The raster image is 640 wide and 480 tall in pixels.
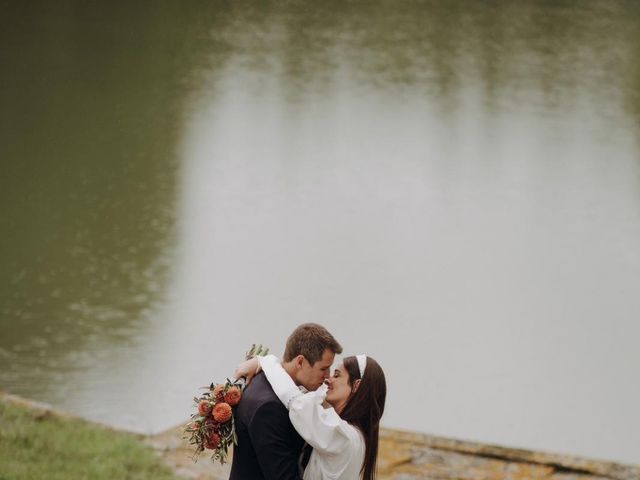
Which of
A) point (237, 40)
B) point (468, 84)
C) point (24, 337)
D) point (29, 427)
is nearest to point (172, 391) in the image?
point (24, 337)

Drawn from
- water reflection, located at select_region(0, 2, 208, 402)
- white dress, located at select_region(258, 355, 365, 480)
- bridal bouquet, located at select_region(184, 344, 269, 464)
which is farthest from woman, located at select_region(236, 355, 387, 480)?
water reflection, located at select_region(0, 2, 208, 402)

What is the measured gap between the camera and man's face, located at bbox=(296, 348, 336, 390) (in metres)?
2.79

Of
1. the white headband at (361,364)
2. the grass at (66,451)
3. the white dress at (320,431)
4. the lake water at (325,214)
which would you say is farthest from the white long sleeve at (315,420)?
the lake water at (325,214)

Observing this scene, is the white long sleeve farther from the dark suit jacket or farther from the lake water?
the lake water

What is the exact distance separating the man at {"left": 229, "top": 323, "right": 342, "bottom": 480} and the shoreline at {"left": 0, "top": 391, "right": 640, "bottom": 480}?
1.91 metres

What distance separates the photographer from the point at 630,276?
9.13 m

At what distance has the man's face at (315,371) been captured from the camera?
9.15 feet

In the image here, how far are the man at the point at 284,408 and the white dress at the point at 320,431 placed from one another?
3 centimetres

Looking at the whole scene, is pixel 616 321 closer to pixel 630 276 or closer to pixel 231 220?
pixel 630 276

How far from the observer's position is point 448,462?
4.91m

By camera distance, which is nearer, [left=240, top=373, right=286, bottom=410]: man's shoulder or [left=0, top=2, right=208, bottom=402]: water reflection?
[left=240, top=373, right=286, bottom=410]: man's shoulder

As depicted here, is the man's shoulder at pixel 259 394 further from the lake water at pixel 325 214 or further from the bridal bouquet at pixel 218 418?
the lake water at pixel 325 214

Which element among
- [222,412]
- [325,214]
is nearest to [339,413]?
[222,412]

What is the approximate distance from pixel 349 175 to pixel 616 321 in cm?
339
